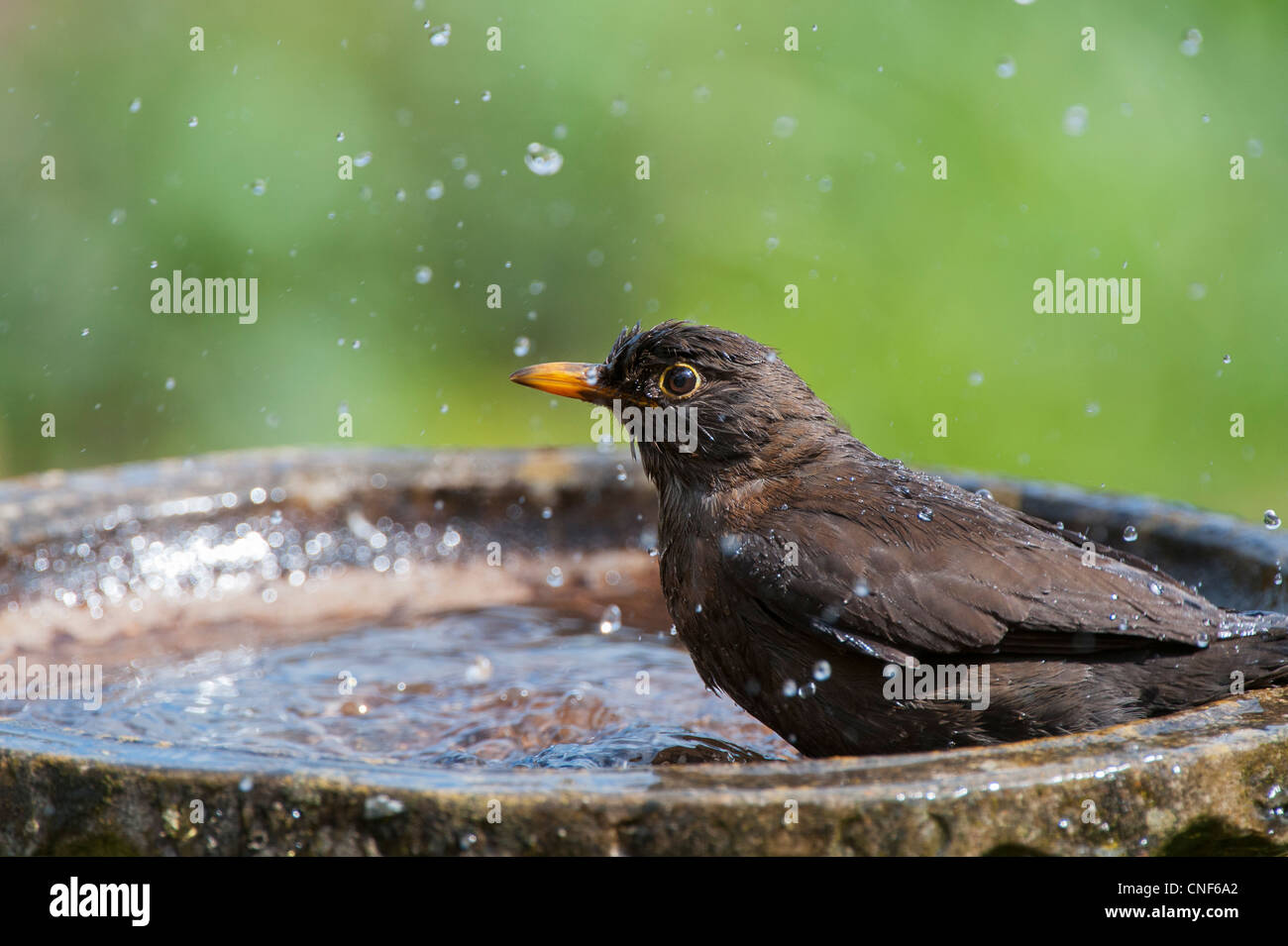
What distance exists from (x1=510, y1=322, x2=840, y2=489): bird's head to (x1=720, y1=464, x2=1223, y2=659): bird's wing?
301mm

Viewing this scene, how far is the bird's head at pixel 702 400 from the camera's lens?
3717 mm

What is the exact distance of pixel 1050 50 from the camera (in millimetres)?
8789

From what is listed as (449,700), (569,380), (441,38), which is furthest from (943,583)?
(441,38)

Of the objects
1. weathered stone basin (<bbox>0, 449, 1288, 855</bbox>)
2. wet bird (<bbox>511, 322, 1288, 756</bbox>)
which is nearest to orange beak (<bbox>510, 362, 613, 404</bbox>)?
wet bird (<bbox>511, 322, 1288, 756</bbox>)

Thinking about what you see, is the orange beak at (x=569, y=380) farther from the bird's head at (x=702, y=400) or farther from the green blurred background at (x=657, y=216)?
the green blurred background at (x=657, y=216)

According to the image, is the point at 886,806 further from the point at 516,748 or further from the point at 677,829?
the point at 516,748

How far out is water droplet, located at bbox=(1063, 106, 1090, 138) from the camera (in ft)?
28.1

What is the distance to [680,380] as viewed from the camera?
380cm

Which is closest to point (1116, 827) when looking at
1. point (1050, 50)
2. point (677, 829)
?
point (677, 829)

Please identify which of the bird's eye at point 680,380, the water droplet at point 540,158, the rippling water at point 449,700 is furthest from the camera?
the water droplet at point 540,158

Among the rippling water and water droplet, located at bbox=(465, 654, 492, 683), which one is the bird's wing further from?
water droplet, located at bbox=(465, 654, 492, 683)

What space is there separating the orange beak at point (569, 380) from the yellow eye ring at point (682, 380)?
0.19 meters

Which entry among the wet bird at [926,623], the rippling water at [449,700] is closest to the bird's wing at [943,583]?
the wet bird at [926,623]
